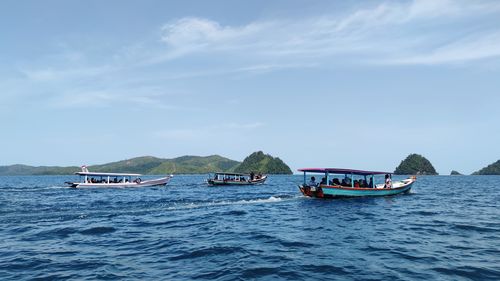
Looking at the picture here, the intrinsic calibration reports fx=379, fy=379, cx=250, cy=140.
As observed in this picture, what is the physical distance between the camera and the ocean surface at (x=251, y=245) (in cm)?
1427

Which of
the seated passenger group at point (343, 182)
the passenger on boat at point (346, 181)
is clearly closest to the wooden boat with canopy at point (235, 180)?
the seated passenger group at point (343, 182)

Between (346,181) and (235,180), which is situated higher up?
(346,181)

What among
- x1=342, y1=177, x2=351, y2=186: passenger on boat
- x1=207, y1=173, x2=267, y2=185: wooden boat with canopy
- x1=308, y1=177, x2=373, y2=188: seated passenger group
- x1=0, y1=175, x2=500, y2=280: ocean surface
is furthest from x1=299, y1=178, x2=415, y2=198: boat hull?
x1=207, y1=173, x2=267, y2=185: wooden boat with canopy

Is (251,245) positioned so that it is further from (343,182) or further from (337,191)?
(343,182)

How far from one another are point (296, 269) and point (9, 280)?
10530mm

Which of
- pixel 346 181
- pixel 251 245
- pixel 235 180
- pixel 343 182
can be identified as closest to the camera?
pixel 251 245

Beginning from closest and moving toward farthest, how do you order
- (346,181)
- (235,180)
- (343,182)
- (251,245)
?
(251,245) → (343,182) → (346,181) → (235,180)

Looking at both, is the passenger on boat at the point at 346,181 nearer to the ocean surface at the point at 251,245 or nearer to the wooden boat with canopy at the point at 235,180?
the ocean surface at the point at 251,245

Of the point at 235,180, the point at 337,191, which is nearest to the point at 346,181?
the point at 337,191

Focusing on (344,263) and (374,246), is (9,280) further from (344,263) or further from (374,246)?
(374,246)

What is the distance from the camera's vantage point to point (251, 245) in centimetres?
1922

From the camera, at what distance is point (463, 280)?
13.2m

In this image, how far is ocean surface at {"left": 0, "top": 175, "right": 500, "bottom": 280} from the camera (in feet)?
46.8

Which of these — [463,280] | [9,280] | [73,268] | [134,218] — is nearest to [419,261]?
[463,280]
